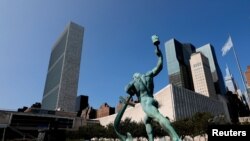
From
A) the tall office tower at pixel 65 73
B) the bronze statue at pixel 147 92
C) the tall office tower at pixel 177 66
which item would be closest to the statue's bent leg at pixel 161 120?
the bronze statue at pixel 147 92

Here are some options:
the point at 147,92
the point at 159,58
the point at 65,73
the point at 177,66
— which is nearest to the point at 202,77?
the point at 177,66

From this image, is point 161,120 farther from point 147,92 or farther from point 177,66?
point 177,66

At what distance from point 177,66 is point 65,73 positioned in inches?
3499

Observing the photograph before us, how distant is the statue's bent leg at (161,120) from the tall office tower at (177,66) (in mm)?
163561

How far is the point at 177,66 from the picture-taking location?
17212 centimetres

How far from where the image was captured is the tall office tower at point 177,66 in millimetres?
168125

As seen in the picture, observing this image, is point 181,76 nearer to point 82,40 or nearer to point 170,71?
point 170,71

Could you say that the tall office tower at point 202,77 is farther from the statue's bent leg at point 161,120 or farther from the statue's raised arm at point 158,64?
the statue's bent leg at point 161,120

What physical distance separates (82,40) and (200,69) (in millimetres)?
89784

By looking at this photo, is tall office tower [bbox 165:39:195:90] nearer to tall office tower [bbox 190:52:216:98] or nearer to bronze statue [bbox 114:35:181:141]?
tall office tower [bbox 190:52:216:98]

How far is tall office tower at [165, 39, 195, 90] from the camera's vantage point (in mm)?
168125

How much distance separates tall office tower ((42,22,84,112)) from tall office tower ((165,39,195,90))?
74.4 metres

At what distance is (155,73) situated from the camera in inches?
319

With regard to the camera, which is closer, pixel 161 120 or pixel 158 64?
pixel 161 120
